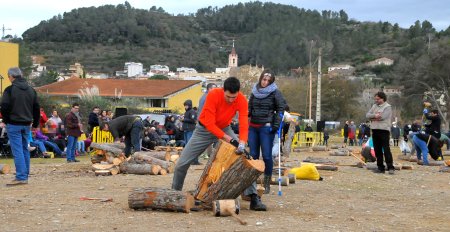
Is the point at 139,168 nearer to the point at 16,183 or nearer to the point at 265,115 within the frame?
the point at 16,183

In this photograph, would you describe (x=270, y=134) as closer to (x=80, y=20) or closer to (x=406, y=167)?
(x=406, y=167)

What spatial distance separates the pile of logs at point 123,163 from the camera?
42.5ft

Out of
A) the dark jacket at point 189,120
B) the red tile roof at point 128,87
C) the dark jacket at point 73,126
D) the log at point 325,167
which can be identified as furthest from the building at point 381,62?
the dark jacket at point 73,126

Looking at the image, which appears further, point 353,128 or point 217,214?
point 353,128

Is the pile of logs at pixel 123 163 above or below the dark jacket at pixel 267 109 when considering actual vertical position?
below

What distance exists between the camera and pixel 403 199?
10.3 metres

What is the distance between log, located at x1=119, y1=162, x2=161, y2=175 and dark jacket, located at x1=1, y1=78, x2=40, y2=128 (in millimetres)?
2828

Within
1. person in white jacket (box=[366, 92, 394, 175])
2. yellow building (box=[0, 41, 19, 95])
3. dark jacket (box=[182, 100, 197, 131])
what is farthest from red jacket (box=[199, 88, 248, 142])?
yellow building (box=[0, 41, 19, 95])

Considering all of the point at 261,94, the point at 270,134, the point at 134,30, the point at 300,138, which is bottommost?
the point at 300,138

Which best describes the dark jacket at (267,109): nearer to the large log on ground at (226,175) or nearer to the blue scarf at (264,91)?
the blue scarf at (264,91)

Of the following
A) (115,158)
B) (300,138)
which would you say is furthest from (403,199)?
(300,138)

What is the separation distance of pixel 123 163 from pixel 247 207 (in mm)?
5094

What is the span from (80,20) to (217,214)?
16854 centimetres

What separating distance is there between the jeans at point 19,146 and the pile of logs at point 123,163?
226cm
